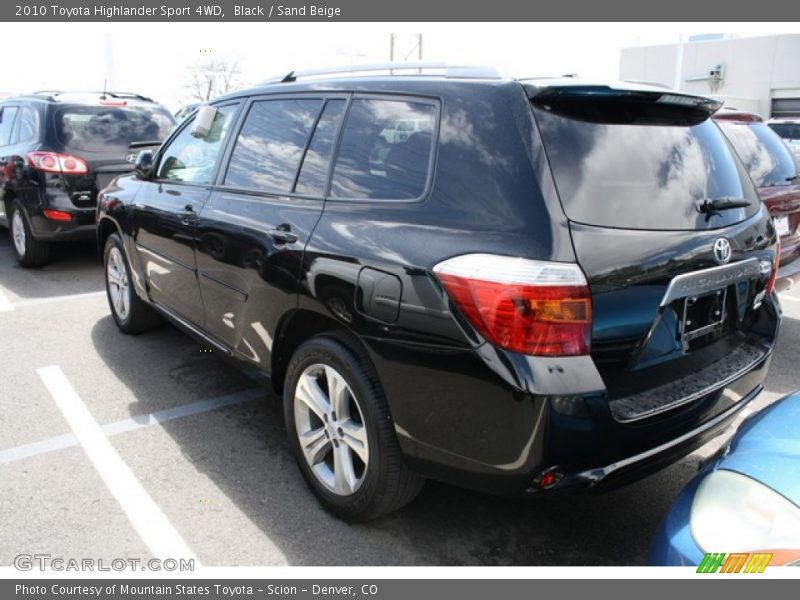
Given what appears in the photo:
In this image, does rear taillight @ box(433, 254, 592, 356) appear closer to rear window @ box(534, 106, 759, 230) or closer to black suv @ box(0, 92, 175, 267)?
rear window @ box(534, 106, 759, 230)

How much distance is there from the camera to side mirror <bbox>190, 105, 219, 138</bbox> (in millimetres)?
3816

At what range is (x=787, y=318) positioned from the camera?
575 centimetres

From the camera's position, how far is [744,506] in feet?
6.07

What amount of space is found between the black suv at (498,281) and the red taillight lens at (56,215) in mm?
4478

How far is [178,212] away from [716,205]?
2.81 m

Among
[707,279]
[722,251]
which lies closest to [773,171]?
[722,251]

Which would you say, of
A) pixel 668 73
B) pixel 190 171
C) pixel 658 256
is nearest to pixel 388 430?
pixel 658 256

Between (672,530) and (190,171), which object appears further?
(190,171)

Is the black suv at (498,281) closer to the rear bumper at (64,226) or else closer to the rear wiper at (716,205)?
the rear wiper at (716,205)

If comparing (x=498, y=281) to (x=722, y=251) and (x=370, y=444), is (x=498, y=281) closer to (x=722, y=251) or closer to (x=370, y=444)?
(x=370, y=444)

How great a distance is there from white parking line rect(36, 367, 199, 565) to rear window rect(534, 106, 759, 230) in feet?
6.75

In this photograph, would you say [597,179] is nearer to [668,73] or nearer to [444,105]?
[444,105]

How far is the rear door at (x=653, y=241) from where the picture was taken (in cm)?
216

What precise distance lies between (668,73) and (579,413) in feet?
143
